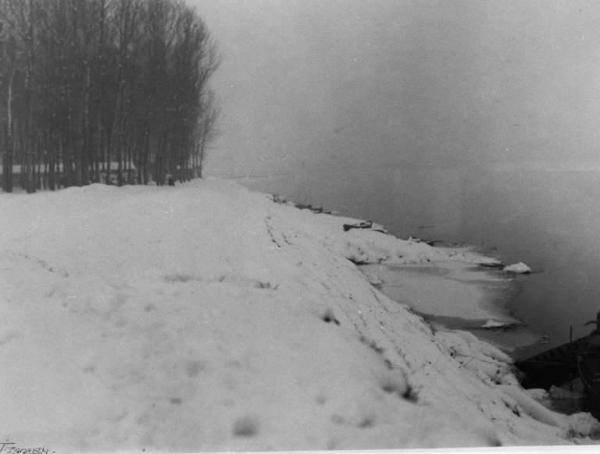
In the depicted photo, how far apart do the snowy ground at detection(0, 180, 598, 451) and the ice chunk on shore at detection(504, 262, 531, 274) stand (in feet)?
49.5

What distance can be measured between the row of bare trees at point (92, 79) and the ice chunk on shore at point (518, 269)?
1831cm

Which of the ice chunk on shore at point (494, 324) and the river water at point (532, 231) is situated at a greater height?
the river water at point (532, 231)

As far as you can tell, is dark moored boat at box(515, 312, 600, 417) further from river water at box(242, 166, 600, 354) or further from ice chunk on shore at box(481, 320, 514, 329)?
ice chunk on shore at box(481, 320, 514, 329)

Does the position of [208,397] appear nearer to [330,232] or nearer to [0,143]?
[330,232]

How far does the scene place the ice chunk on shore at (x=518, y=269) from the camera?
75.3ft

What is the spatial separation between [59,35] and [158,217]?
1913 centimetres

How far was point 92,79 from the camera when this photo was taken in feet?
93.9

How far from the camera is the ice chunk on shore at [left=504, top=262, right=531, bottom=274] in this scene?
75.3ft
